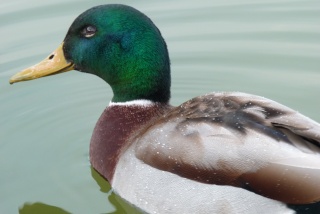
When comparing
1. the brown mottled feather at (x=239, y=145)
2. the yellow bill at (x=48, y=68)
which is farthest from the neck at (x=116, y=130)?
the yellow bill at (x=48, y=68)

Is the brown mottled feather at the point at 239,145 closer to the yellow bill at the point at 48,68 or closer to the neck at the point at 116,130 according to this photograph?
the neck at the point at 116,130

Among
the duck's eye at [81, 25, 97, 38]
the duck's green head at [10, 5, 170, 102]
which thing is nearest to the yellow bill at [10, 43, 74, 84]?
the duck's green head at [10, 5, 170, 102]

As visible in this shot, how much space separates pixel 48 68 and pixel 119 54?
0.64 m

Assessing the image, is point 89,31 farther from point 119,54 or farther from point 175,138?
point 175,138

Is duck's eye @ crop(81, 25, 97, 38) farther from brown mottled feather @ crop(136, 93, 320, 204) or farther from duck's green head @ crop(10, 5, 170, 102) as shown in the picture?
brown mottled feather @ crop(136, 93, 320, 204)

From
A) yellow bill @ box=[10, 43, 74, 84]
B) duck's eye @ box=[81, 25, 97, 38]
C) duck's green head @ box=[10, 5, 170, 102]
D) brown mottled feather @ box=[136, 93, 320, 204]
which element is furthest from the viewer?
yellow bill @ box=[10, 43, 74, 84]

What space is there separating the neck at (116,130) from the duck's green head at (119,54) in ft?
0.27

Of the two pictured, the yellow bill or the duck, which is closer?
the duck

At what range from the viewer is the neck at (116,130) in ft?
19.9

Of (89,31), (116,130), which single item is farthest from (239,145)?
(89,31)

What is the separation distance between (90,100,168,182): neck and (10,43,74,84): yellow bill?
1.71 ft

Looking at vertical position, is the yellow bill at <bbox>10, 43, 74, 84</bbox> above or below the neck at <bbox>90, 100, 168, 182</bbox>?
above

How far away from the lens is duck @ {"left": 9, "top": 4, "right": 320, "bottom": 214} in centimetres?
504

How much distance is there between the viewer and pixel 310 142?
201 inches
